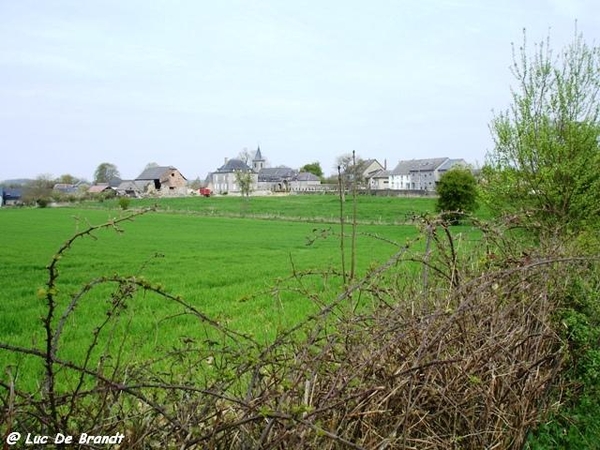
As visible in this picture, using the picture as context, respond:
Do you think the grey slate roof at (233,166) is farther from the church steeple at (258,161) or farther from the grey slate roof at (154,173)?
the church steeple at (258,161)

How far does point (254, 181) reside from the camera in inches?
4486

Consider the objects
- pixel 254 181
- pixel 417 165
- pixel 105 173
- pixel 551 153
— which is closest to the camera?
pixel 551 153

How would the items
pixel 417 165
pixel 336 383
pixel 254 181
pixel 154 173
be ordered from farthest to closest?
1. pixel 254 181
2. pixel 154 173
3. pixel 417 165
4. pixel 336 383

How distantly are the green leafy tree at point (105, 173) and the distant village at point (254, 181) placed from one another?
4220mm

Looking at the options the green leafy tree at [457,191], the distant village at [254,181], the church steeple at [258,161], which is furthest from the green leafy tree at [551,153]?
the church steeple at [258,161]

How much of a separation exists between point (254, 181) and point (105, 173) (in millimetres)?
44136

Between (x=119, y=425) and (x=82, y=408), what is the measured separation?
0.22 meters

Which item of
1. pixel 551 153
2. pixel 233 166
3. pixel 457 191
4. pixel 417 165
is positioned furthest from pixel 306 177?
pixel 551 153

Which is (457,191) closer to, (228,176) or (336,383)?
(336,383)

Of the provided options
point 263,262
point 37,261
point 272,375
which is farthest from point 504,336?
point 37,261

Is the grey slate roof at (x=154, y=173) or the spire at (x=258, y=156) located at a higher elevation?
the spire at (x=258, y=156)

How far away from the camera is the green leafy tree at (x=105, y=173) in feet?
426

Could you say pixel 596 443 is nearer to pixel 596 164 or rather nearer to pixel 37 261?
pixel 596 164

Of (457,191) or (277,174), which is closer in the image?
(457,191)
